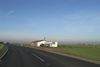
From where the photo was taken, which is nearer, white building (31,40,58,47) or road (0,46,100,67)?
road (0,46,100,67)

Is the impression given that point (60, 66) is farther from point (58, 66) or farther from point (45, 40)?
point (45, 40)

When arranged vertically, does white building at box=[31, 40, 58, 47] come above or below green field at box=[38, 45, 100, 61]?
above

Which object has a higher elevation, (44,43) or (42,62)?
(44,43)

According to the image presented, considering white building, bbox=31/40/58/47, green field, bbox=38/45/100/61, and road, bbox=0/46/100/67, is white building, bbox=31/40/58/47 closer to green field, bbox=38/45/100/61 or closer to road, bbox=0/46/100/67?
green field, bbox=38/45/100/61

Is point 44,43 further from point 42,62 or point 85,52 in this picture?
point 42,62

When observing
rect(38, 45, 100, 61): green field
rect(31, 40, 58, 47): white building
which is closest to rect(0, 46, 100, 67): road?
rect(38, 45, 100, 61): green field

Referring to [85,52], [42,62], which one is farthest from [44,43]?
[42,62]

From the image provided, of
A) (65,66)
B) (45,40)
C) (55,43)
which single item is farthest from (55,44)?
(65,66)

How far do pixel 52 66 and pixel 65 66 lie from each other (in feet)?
3.20

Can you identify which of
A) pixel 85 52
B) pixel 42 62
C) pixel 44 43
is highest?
pixel 44 43

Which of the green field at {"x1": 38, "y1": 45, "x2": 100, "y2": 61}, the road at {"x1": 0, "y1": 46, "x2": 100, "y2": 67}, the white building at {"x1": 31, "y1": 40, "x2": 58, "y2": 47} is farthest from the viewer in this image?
the white building at {"x1": 31, "y1": 40, "x2": 58, "y2": 47}

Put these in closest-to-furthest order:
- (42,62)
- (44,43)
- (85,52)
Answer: (42,62)
(85,52)
(44,43)

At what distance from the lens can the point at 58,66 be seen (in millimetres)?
16266

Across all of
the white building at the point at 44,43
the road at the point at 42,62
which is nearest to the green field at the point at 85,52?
the road at the point at 42,62
